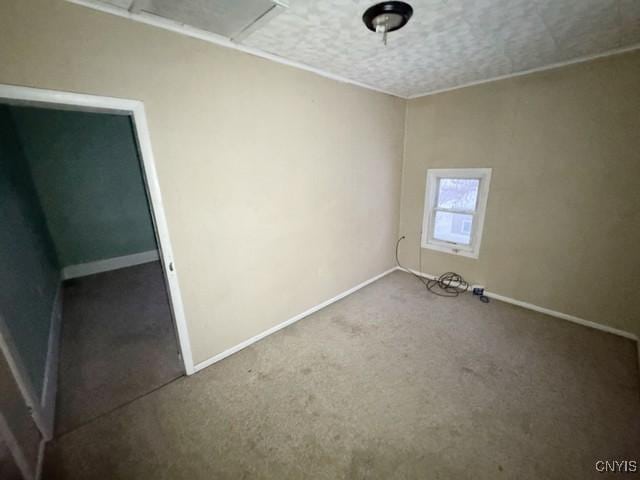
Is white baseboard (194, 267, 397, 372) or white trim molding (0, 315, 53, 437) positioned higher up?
white trim molding (0, 315, 53, 437)

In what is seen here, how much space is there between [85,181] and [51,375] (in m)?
2.86

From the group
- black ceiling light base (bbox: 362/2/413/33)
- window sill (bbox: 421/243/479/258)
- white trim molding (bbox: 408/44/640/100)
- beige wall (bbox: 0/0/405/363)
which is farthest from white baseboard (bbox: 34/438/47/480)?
white trim molding (bbox: 408/44/640/100)

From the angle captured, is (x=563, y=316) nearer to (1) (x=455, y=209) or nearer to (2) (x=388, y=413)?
(1) (x=455, y=209)

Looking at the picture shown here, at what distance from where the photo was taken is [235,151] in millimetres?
1939

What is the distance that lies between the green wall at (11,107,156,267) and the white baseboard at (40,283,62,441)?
1.34 m

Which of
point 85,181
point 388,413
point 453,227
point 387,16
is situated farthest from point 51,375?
point 453,227

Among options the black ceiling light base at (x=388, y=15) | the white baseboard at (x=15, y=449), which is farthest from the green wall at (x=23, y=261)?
the black ceiling light base at (x=388, y=15)

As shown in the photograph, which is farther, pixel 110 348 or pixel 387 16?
pixel 110 348

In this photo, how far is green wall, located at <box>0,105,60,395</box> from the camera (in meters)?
1.66

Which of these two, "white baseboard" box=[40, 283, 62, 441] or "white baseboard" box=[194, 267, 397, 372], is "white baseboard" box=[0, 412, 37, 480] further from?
"white baseboard" box=[194, 267, 397, 372]

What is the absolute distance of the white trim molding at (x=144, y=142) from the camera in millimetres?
1234

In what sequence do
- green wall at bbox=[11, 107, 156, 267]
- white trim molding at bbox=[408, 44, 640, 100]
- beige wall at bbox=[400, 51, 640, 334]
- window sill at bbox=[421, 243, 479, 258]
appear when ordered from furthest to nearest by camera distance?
green wall at bbox=[11, 107, 156, 267]
window sill at bbox=[421, 243, 479, 258]
beige wall at bbox=[400, 51, 640, 334]
white trim molding at bbox=[408, 44, 640, 100]

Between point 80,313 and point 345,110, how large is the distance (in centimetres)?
369

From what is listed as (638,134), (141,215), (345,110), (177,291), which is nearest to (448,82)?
(345,110)
